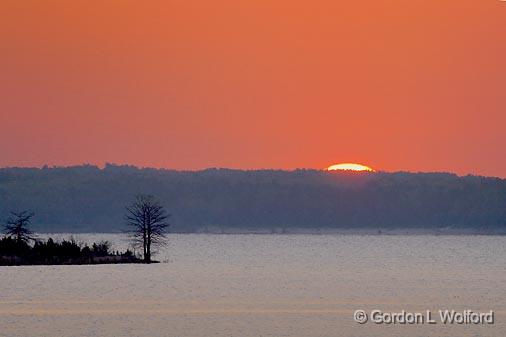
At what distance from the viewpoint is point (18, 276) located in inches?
3969

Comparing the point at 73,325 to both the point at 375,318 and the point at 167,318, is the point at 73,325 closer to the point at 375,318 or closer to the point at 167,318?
the point at 167,318

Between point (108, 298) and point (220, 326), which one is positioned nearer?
point (220, 326)

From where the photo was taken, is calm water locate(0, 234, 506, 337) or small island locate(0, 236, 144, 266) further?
small island locate(0, 236, 144, 266)

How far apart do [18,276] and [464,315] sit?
158ft

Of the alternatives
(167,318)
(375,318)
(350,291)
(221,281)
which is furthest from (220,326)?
(221,281)

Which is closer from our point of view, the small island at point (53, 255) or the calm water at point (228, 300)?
the calm water at point (228, 300)

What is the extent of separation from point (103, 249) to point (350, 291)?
4850cm

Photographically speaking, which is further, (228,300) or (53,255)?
(53,255)

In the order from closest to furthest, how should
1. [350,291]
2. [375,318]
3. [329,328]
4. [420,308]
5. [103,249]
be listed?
[329,328], [375,318], [420,308], [350,291], [103,249]

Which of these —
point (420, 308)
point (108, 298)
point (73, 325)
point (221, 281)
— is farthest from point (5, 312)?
point (221, 281)

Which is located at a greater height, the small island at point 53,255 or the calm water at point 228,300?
the small island at point 53,255

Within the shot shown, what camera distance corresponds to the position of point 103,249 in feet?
415

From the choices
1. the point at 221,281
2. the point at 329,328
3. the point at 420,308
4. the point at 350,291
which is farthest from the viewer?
the point at 221,281

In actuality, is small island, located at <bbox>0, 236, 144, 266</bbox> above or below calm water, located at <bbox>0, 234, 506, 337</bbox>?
above
